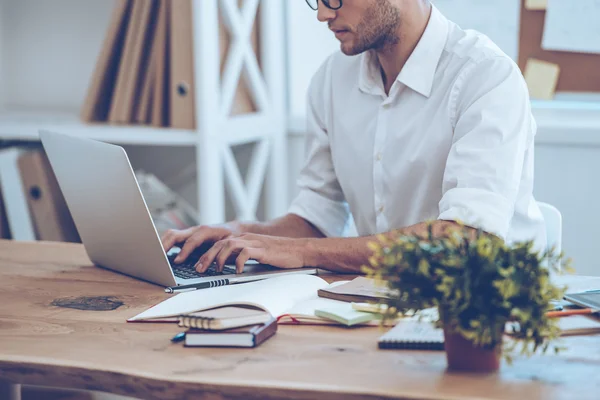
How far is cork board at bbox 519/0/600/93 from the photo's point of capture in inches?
96.5

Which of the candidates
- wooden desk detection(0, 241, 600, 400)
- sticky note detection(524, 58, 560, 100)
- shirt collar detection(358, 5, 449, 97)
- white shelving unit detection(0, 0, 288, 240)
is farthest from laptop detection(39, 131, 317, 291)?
sticky note detection(524, 58, 560, 100)

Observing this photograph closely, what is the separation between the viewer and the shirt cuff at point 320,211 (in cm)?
196

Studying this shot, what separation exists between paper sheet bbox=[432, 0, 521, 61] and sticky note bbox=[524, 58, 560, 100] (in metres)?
0.06

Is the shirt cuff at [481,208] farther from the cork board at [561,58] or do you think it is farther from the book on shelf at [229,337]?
the cork board at [561,58]

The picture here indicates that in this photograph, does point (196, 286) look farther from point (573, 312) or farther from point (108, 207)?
point (573, 312)

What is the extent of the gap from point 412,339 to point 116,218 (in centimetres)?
60

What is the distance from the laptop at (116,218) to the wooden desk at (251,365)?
0.37 feet

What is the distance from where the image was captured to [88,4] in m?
2.97

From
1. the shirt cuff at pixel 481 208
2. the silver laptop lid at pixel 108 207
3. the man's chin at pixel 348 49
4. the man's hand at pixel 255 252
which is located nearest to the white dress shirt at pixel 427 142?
the shirt cuff at pixel 481 208

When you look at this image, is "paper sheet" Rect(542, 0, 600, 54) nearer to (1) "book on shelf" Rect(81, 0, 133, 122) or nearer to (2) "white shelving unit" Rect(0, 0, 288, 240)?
(2) "white shelving unit" Rect(0, 0, 288, 240)

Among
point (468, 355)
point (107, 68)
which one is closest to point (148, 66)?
point (107, 68)

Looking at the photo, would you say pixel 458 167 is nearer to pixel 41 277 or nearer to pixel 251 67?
pixel 41 277

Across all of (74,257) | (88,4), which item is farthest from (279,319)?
(88,4)

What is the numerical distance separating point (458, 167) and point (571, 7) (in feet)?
3.50
